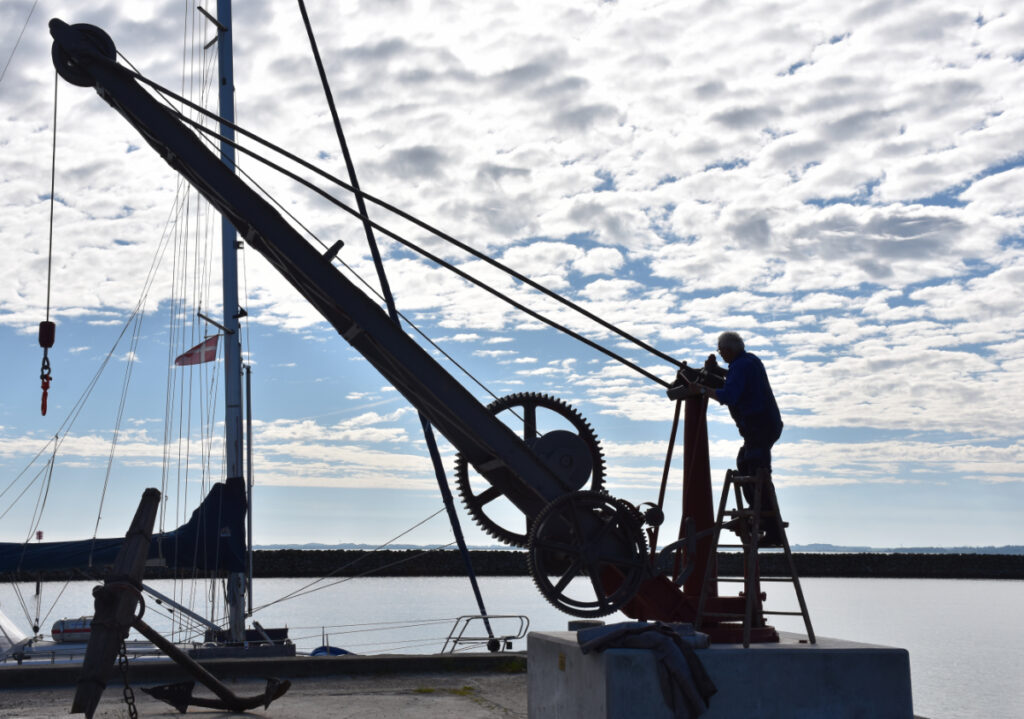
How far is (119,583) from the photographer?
26.9 ft

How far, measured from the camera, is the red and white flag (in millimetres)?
24297

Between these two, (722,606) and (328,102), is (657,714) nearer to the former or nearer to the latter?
(722,606)

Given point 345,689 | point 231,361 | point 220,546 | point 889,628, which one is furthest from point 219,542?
point 889,628

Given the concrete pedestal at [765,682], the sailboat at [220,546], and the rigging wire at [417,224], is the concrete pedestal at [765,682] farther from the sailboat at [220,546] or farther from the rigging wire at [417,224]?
the sailboat at [220,546]

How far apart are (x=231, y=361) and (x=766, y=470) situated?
18.1 metres

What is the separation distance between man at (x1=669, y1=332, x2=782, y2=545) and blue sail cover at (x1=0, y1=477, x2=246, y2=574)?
13.6 meters

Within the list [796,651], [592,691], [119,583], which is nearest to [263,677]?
[119,583]

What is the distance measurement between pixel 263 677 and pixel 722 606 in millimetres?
6735

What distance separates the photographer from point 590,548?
7.87 meters

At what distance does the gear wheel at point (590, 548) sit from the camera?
780cm

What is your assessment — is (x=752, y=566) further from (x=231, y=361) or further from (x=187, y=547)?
(x=231, y=361)

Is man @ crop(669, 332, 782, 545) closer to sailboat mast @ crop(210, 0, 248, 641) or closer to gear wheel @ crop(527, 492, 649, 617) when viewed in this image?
gear wheel @ crop(527, 492, 649, 617)

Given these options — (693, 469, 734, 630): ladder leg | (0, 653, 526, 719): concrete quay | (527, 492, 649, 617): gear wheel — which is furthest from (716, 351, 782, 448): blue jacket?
(0, 653, 526, 719): concrete quay

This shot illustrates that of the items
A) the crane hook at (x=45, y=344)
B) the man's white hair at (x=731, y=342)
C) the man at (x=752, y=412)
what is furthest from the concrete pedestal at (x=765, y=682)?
the crane hook at (x=45, y=344)
